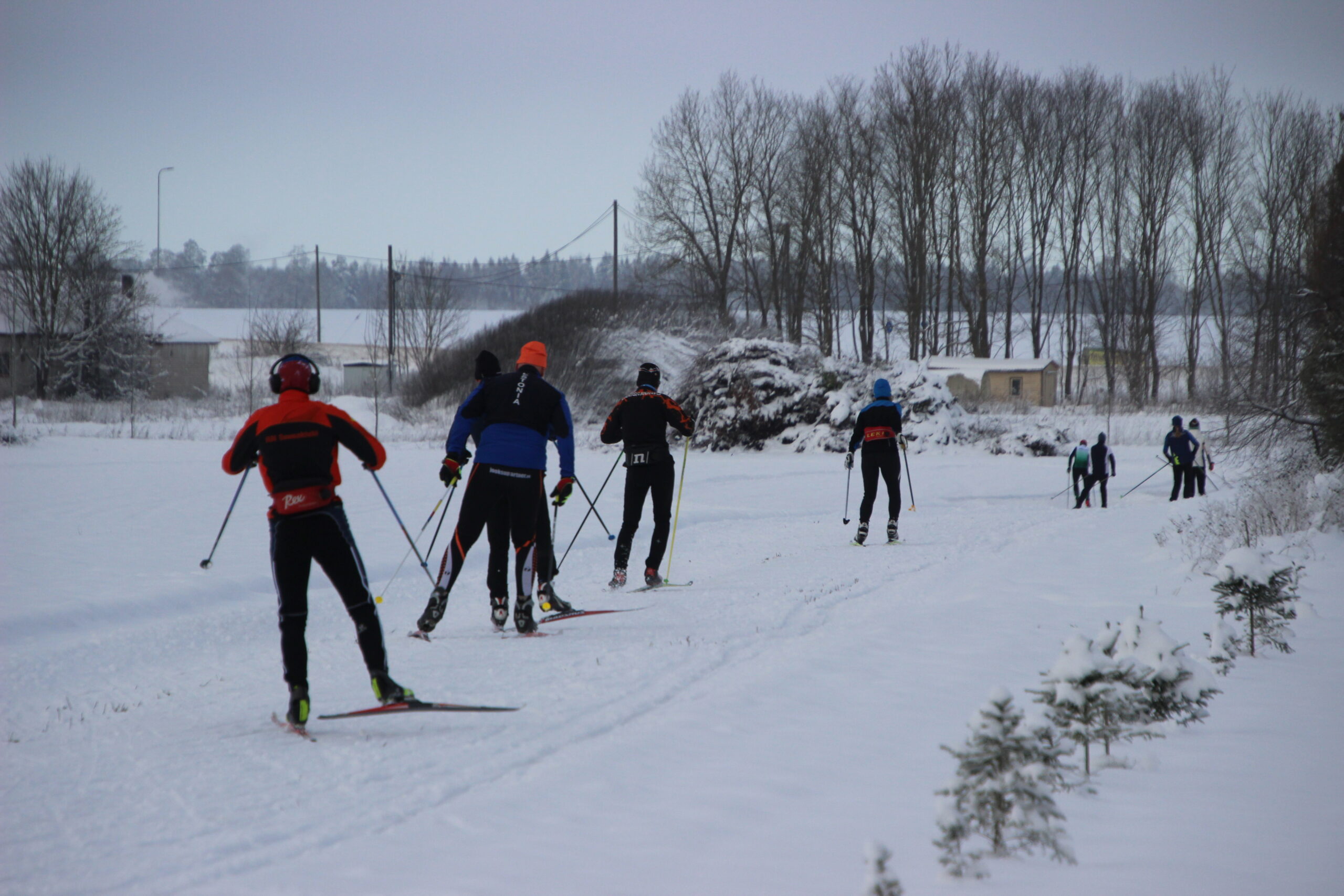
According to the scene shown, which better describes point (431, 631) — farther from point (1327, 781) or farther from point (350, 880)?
point (1327, 781)

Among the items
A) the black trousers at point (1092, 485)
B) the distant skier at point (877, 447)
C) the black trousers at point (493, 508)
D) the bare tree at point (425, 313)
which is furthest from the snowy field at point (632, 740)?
the bare tree at point (425, 313)

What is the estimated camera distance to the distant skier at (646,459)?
362 inches

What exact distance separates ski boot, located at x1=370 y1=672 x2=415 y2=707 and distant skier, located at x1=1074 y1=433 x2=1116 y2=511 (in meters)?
16.7

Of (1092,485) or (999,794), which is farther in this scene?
(1092,485)

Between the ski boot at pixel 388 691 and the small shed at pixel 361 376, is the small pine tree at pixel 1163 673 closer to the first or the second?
the ski boot at pixel 388 691

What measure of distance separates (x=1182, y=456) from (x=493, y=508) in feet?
52.6

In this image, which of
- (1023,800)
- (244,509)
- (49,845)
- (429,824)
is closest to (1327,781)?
(1023,800)

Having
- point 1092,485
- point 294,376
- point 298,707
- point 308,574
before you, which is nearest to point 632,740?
point 298,707

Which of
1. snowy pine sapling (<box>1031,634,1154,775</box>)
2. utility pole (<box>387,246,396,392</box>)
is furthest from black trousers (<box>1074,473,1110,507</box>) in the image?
utility pole (<box>387,246,396,392</box>)

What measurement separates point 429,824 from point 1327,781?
3418mm

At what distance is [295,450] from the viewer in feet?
16.1

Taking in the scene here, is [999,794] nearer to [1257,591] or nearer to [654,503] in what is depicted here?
[1257,591]

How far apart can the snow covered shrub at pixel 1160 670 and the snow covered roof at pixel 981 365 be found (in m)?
41.6

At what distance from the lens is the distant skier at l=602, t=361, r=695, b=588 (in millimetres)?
9195
